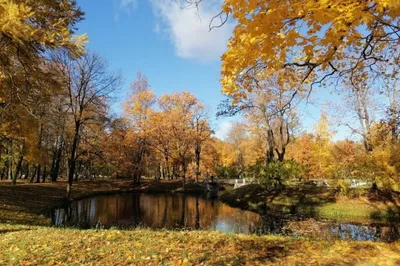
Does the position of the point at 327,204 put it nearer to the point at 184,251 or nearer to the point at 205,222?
the point at 205,222

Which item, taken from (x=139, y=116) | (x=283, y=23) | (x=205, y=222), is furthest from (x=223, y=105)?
(x=139, y=116)

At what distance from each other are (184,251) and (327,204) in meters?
18.6

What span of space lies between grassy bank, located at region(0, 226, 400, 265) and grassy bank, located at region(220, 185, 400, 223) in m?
14.7

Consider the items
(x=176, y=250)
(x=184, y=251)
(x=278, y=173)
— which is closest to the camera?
(x=184, y=251)

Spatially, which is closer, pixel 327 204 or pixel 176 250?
pixel 176 250

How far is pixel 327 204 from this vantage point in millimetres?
21922

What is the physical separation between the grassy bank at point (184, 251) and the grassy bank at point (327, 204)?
48.2ft

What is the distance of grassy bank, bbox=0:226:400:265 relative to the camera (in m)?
5.53

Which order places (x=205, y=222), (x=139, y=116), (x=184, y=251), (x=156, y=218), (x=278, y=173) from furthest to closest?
(x=139, y=116)
(x=278, y=173)
(x=156, y=218)
(x=205, y=222)
(x=184, y=251)

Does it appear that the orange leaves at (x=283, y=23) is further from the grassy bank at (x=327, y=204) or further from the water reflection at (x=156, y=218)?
the grassy bank at (x=327, y=204)

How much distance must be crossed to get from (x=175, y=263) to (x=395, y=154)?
18.2 m

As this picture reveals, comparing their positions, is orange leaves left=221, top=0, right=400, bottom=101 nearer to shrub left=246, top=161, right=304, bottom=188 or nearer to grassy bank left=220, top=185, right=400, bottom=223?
grassy bank left=220, top=185, right=400, bottom=223

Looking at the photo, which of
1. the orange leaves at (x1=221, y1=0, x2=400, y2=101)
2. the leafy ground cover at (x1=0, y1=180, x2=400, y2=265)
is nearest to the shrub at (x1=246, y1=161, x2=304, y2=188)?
the leafy ground cover at (x1=0, y1=180, x2=400, y2=265)

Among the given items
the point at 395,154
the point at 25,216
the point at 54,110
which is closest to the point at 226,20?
the point at 25,216
